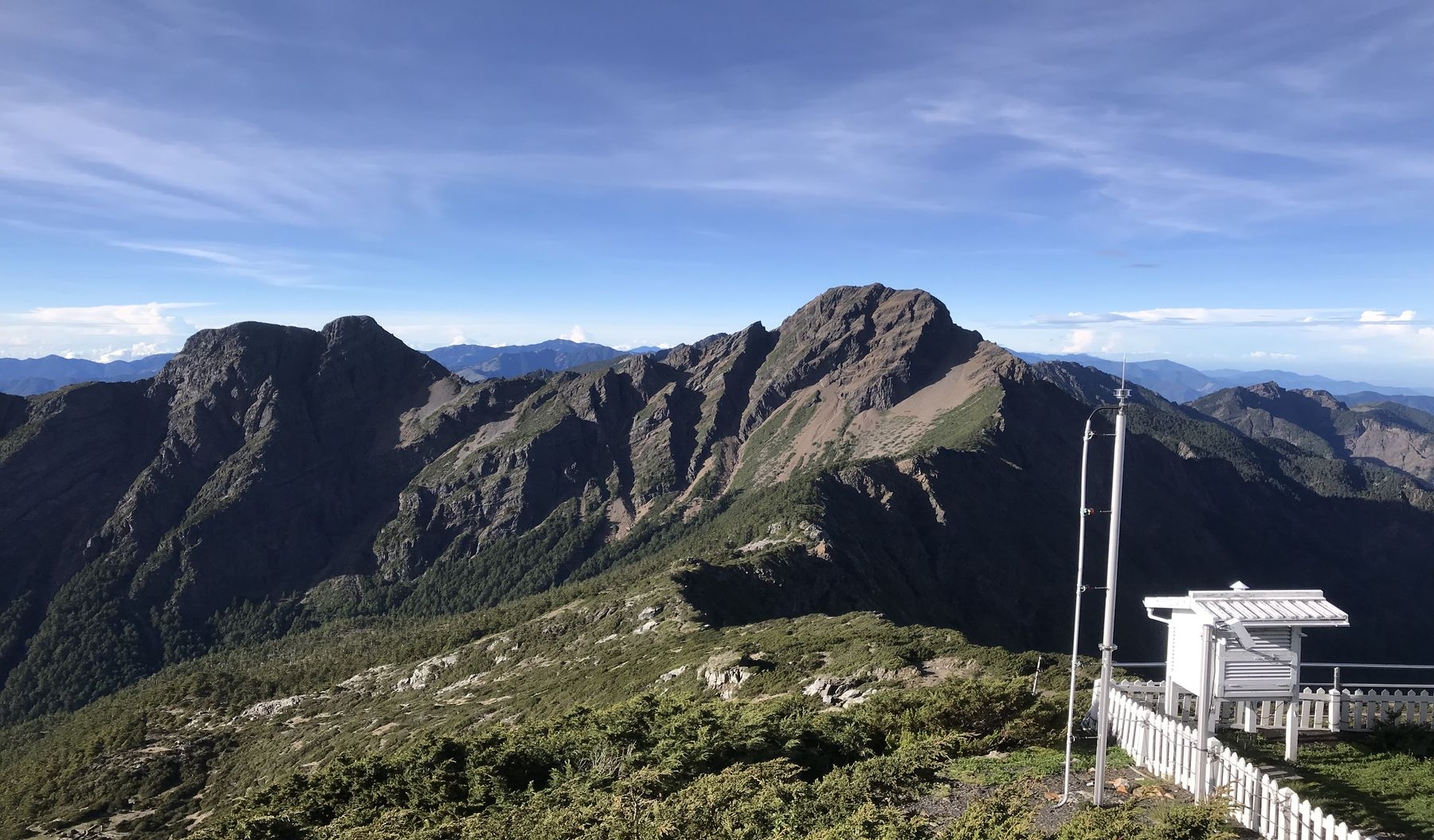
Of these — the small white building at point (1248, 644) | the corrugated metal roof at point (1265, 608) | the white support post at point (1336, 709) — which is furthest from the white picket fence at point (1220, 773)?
the white support post at point (1336, 709)

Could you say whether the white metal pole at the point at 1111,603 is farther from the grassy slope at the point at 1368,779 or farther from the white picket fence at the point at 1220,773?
the grassy slope at the point at 1368,779

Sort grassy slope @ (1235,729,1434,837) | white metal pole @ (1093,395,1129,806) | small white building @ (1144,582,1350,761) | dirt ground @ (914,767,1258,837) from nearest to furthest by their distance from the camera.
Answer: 1. white metal pole @ (1093,395,1129,806)
2. grassy slope @ (1235,729,1434,837)
3. dirt ground @ (914,767,1258,837)
4. small white building @ (1144,582,1350,761)

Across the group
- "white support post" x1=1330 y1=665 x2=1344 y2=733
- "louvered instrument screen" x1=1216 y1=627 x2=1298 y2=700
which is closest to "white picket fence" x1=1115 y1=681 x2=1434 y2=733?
"white support post" x1=1330 y1=665 x2=1344 y2=733

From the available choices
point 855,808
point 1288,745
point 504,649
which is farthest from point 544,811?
point 504,649

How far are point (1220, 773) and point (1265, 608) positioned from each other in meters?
4.82

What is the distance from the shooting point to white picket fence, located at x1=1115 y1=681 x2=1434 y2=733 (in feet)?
77.5

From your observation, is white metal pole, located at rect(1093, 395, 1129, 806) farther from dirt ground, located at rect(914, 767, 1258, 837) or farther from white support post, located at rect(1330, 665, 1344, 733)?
white support post, located at rect(1330, 665, 1344, 733)

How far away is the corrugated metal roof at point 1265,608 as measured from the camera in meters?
20.3

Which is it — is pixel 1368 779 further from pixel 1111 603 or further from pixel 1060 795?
pixel 1111 603

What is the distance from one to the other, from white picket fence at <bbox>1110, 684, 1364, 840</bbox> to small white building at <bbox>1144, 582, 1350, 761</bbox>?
0.93 metres

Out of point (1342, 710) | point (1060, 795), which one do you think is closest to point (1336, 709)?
point (1342, 710)

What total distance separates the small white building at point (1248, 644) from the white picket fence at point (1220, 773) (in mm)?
926

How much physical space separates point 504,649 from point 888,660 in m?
63.7

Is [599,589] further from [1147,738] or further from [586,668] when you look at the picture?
[1147,738]
